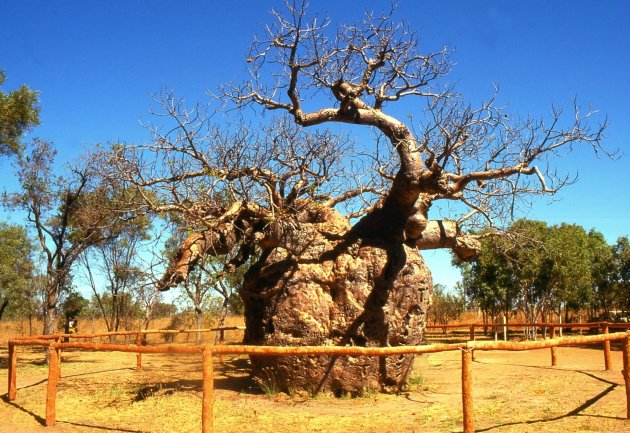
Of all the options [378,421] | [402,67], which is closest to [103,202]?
[402,67]

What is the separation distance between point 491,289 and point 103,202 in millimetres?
17888

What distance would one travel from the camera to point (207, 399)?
207 inches

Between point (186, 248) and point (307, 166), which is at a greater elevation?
point (307, 166)

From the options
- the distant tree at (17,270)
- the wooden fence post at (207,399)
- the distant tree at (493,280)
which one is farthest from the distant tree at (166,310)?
the wooden fence post at (207,399)

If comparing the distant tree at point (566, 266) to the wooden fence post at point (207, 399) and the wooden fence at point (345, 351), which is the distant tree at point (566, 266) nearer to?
the wooden fence at point (345, 351)

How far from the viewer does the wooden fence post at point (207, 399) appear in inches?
205

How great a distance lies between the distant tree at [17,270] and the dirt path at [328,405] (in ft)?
49.2

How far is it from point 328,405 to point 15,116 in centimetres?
990

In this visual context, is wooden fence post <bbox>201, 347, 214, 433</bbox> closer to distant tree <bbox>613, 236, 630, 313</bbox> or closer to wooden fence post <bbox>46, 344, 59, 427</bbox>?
wooden fence post <bbox>46, 344, 59, 427</bbox>

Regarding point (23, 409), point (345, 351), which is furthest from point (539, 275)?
point (23, 409)

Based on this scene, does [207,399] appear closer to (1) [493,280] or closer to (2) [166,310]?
(1) [493,280]

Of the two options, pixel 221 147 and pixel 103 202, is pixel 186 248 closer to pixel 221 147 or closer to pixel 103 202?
pixel 221 147

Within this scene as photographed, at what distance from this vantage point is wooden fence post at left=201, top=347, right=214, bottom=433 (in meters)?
5.20

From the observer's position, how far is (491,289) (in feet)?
81.7
